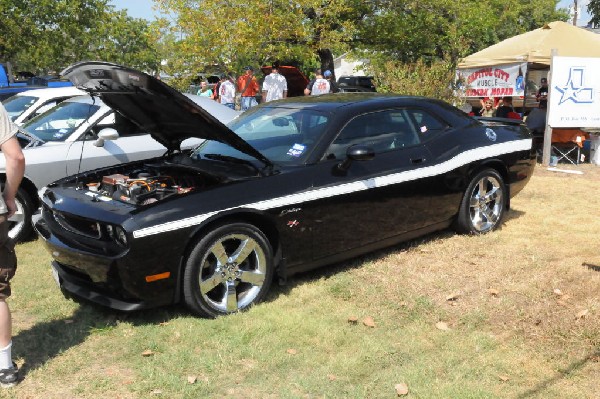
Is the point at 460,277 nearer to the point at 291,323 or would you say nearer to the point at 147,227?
the point at 291,323

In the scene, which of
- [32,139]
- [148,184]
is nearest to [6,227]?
[148,184]

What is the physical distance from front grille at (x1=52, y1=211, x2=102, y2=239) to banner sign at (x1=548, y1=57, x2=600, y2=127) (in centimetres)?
893

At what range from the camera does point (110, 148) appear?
675cm

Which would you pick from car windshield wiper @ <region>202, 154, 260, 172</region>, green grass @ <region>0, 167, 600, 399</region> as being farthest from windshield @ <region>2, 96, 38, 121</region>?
car windshield wiper @ <region>202, 154, 260, 172</region>

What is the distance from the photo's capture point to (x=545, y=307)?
14.7ft

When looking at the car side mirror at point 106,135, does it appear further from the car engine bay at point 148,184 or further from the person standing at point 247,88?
the person standing at point 247,88

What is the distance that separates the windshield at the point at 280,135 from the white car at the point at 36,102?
3391 mm

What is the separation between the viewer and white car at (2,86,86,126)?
27.0 feet

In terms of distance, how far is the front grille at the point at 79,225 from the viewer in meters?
4.16

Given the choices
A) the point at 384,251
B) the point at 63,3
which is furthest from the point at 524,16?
the point at 384,251

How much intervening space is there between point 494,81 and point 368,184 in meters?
11.3

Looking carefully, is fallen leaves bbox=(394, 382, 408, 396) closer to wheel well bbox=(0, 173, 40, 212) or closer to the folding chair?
wheel well bbox=(0, 173, 40, 212)

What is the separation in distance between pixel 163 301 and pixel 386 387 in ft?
5.25

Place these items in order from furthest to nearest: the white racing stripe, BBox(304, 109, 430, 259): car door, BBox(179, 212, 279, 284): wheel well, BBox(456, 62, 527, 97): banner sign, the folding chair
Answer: BBox(456, 62, 527, 97): banner sign
the folding chair
BBox(304, 109, 430, 259): car door
BBox(179, 212, 279, 284): wheel well
the white racing stripe
